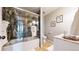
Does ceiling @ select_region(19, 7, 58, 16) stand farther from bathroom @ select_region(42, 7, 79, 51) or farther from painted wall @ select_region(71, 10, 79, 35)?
painted wall @ select_region(71, 10, 79, 35)

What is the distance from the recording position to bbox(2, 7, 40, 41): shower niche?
4.86 ft

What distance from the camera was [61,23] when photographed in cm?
151

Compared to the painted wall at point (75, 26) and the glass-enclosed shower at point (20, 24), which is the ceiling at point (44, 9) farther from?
the painted wall at point (75, 26)

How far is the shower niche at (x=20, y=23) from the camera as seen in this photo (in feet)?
4.86

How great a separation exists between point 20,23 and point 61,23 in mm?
572

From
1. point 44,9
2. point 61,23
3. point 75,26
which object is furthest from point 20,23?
point 75,26

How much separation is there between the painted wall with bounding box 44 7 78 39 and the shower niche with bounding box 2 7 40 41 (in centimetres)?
13

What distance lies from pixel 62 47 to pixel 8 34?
762 millimetres

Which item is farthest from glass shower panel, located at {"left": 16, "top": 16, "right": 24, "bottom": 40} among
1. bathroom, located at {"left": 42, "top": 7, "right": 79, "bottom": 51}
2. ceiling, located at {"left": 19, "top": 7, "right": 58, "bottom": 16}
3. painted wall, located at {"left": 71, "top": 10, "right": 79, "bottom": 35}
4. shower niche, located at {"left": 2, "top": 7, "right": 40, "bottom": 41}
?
painted wall, located at {"left": 71, "top": 10, "right": 79, "bottom": 35}

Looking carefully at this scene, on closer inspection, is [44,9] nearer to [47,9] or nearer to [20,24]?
[47,9]
